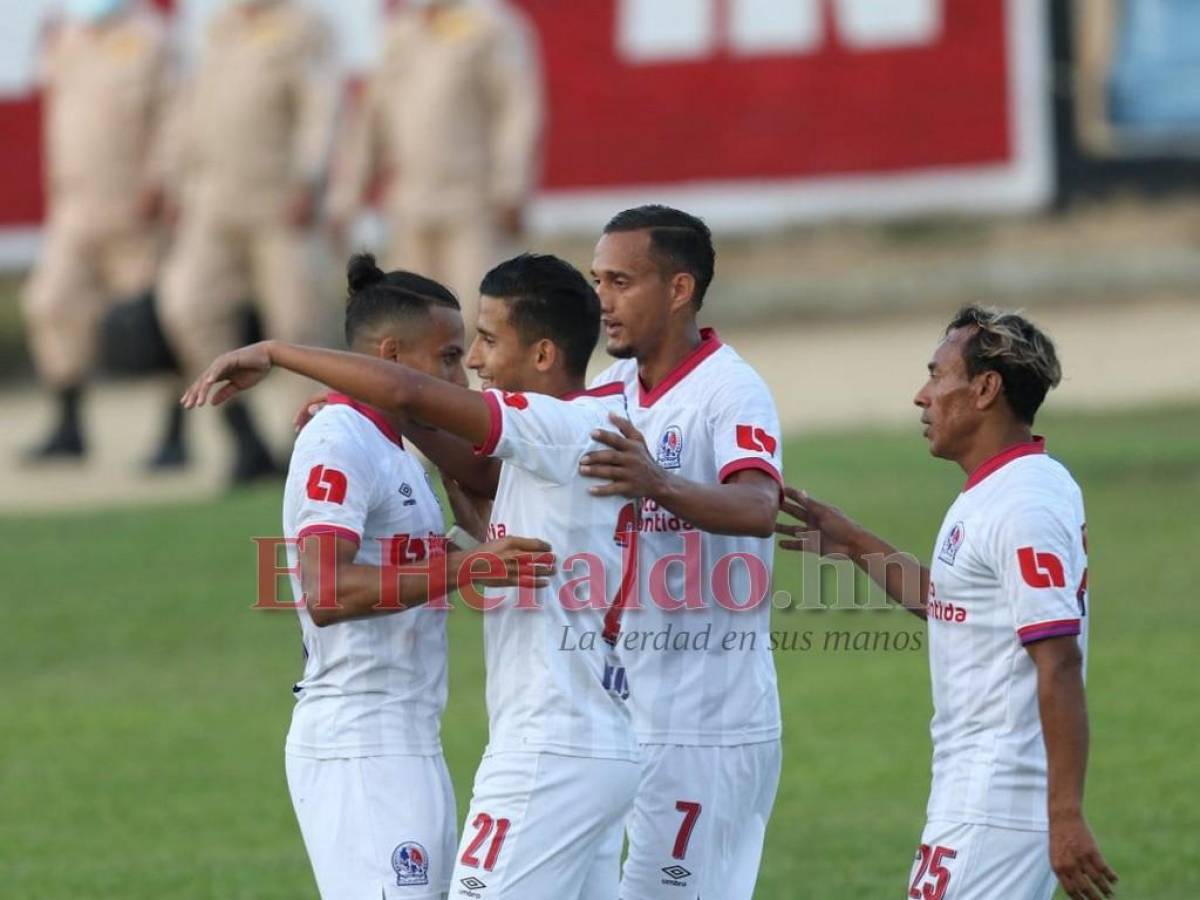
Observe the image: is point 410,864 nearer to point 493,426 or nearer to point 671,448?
point 493,426

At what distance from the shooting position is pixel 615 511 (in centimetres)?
544

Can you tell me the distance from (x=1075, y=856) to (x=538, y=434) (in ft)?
5.08

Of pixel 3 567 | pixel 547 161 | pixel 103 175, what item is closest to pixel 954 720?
pixel 3 567

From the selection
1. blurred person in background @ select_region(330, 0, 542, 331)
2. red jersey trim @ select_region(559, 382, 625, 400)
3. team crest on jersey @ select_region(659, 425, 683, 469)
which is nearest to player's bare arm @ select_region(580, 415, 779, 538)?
red jersey trim @ select_region(559, 382, 625, 400)

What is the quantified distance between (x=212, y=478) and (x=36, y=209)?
5875 millimetres

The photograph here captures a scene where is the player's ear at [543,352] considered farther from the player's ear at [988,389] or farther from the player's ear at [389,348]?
the player's ear at [988,389]

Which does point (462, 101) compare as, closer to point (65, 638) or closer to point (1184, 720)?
point (65, 638)

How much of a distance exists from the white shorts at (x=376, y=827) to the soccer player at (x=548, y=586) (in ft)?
0.70

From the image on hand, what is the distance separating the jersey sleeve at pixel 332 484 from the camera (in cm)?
538

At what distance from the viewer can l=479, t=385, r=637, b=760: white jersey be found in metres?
5.26

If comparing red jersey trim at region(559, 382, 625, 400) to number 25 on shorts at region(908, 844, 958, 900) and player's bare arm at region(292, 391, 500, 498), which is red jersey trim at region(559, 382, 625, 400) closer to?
player's bare arm at region(292, 391, 500, 498)

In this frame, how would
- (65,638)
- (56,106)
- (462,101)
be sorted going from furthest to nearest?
(56,106), (462,101), (65,638)

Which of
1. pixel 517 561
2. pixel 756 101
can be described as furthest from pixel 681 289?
pixel 756 101

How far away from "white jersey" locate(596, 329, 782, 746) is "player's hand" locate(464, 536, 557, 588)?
2.16ft
